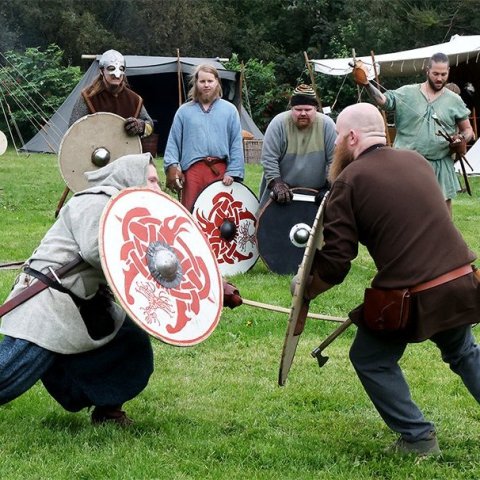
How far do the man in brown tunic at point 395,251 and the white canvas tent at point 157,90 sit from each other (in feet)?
56.9

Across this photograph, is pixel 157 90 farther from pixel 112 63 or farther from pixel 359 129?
pixel 359 129

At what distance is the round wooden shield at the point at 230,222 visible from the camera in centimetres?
744

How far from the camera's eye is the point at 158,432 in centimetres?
411

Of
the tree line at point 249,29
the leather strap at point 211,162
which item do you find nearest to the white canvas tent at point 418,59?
the tree line at point 249,29

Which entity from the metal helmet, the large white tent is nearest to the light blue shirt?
the metal helmet

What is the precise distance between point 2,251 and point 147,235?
16.5 ft

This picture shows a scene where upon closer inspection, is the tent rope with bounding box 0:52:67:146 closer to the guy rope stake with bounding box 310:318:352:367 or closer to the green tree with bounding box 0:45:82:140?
the green tree with bounding box 0:45:82:140

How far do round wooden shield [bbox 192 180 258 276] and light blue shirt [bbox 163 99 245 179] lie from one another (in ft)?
0.58

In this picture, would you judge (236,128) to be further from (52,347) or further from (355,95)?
(355,95)

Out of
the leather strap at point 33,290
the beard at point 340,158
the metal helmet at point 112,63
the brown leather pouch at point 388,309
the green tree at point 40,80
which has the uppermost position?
the beard at point 340,158

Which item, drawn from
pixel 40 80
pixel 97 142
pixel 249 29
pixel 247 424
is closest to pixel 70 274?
pixel 247 424

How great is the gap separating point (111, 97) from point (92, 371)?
4.80 m

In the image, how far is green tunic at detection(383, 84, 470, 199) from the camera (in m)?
7.21

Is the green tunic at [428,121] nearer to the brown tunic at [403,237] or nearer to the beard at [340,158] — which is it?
the beard at [340,158]
